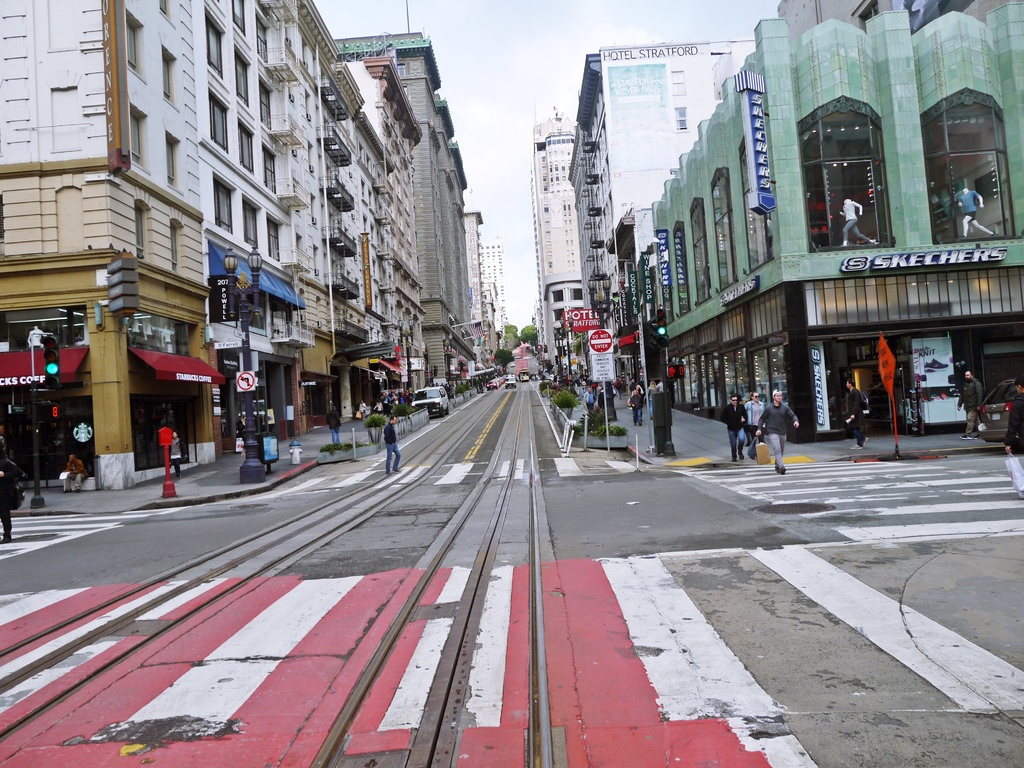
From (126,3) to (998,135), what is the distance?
92.2 feet

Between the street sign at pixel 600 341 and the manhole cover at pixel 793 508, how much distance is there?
37.0ft

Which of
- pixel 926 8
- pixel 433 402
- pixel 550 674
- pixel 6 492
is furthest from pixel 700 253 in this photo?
pixel 550 674

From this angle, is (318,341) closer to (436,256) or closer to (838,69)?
(838,69)

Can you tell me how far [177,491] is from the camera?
814 inches

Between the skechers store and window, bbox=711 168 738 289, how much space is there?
236 inches

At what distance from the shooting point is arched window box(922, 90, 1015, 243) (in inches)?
933

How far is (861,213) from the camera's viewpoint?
2383 cm

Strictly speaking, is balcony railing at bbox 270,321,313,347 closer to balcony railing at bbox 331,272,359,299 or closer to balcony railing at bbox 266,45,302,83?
balcony railing at bbox 331,272,359,299

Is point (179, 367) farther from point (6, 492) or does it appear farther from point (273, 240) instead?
point (273, 240)

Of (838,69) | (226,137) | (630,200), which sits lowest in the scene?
(838,69)

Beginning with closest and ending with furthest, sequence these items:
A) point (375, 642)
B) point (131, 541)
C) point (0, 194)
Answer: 1. point (375, 642)
2. point (131, 541)
3. point (0, 194)

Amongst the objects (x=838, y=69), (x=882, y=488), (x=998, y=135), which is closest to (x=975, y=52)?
→ (x=998, y=135)

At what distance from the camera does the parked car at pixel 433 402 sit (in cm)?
5197

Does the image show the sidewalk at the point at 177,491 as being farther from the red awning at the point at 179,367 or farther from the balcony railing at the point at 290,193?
the balcony railing at the point at 290,193
